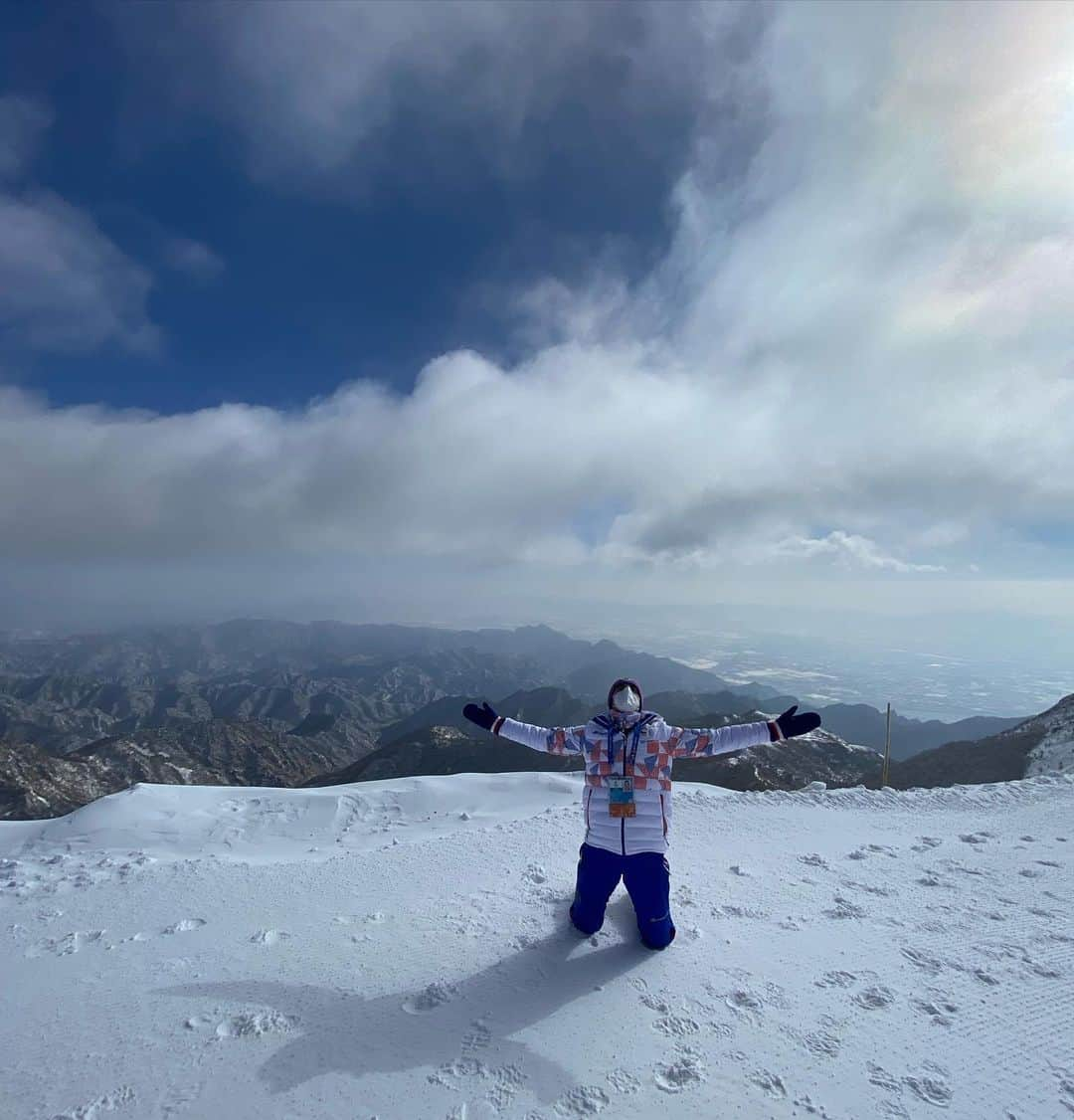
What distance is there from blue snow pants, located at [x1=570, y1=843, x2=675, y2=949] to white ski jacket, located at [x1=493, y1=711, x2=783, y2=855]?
95mm

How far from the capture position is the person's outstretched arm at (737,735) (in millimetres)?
5383

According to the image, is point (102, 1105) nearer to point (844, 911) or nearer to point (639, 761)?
point (639, 761)

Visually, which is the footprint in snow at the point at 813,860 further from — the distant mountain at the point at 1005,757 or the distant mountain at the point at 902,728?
the distant mountain at the point at 902,728

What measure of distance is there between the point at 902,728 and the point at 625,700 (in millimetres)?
193789

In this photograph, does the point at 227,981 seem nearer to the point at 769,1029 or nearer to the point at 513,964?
the point at 513,964

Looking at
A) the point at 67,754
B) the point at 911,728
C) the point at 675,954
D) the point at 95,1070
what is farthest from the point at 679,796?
the point at 911,728

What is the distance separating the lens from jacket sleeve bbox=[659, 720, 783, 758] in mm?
5430

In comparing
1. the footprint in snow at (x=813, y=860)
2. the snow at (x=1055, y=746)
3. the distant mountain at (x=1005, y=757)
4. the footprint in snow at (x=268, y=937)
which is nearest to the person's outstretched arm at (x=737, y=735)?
the footprint in snow at (x=813, y=860)

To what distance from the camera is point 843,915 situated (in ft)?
19.6

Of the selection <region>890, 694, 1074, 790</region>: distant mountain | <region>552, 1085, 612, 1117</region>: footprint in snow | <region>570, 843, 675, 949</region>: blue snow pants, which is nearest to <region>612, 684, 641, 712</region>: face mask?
<region>570, 843, 675, 949</region>: blue snow pants

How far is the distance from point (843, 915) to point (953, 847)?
151 inches

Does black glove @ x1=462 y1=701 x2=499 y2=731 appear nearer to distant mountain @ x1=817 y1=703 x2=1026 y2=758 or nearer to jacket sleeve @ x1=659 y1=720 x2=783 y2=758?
jacket sleeve @ x1=659 y1=720 x2=783 y2=758

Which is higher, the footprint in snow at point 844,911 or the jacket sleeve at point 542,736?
the jacket sleeve at point 542,736

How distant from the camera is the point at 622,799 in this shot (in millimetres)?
5293
